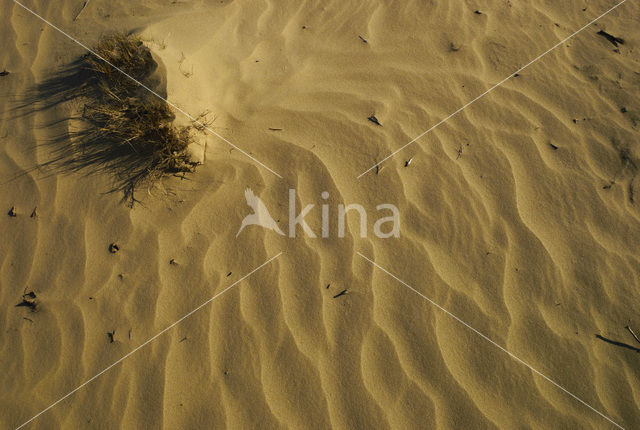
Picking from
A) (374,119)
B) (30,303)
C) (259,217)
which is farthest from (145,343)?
(374,119)

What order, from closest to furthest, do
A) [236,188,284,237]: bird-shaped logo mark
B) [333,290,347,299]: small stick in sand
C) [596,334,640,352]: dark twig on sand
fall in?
[596,334,640,352]: dark twig on sand, [333,290,347,299]: small stick in sand, [236,188,284,237]: bird-shaped logo mark

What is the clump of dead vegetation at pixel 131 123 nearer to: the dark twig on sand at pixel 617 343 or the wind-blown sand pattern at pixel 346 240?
the wind-blown sand pattern at pixel 346 240

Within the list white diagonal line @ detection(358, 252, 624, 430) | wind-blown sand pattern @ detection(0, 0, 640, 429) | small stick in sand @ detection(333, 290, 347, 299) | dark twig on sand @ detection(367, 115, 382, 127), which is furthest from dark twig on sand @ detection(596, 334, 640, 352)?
dark twig on sand @ detection(367, 115, 382, 127)

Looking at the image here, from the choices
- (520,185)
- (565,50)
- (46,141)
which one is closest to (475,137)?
(520,185)

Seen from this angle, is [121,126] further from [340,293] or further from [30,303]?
[340,293]

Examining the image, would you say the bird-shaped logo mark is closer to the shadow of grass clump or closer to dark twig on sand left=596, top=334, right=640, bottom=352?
the shadow of grass clump
